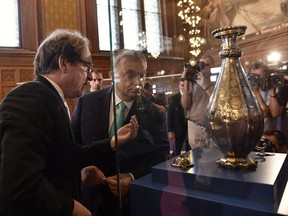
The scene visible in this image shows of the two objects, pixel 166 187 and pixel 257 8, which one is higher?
pixel 257 8

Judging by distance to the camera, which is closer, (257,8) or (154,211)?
(154,211)

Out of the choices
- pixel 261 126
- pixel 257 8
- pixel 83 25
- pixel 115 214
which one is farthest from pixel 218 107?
pixel 83 25

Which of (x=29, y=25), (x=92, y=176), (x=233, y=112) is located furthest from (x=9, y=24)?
(x=233, y=112)

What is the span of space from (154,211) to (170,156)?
244 millimetres

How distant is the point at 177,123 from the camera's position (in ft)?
3.53

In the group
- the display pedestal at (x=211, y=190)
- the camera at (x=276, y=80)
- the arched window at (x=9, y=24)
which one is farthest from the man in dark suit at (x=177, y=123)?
the arched window at (x=9, y=24)

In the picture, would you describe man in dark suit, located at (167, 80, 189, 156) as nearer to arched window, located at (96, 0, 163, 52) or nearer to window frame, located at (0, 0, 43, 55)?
arched window, located at (96, 0, 163, 52)

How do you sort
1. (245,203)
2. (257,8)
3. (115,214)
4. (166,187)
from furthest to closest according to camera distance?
(257,8)
(115,214)
(166,187)
(245,203)

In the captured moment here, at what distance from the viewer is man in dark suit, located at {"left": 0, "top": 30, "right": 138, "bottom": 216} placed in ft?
2.58

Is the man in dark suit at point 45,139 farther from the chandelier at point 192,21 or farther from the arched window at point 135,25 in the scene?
the chandelier at point 192,21

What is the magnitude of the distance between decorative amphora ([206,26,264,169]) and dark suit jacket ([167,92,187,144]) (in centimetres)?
22

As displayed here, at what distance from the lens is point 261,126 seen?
774 mm

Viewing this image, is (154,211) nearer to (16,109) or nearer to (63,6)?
(16,109)

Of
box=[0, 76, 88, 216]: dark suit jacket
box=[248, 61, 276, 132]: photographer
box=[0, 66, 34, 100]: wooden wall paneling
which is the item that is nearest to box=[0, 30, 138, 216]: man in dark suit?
box=[0, 76, 88, 216]: dark suit jacket
